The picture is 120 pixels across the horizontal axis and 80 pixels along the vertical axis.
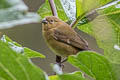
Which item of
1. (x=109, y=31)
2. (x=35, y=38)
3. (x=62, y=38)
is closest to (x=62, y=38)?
(x=62, y=38)

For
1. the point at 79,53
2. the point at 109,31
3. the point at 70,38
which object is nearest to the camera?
the point at 79,53

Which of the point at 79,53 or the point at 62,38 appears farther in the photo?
the point at 62,38

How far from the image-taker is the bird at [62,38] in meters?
1.61

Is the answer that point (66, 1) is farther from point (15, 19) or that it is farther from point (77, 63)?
point (15, 19)

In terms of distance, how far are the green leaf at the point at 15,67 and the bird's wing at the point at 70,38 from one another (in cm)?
120

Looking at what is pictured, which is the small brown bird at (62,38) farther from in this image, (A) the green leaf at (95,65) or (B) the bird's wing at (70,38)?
(A) the green leaf at (95,65)

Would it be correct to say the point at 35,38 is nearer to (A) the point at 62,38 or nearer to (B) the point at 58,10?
(A) the point at 62,38

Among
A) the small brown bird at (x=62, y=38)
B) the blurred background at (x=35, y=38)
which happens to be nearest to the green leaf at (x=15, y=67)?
the small brown bird at (x=62, y=38)

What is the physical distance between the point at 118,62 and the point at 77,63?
0.10 m

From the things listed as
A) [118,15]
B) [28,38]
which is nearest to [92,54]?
[118,15]

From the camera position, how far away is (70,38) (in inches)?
66.2

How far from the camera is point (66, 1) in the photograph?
1006 millimetres

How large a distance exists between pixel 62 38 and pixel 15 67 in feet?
4.43

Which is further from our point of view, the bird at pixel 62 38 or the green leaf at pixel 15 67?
the bird at pixel 62 38
